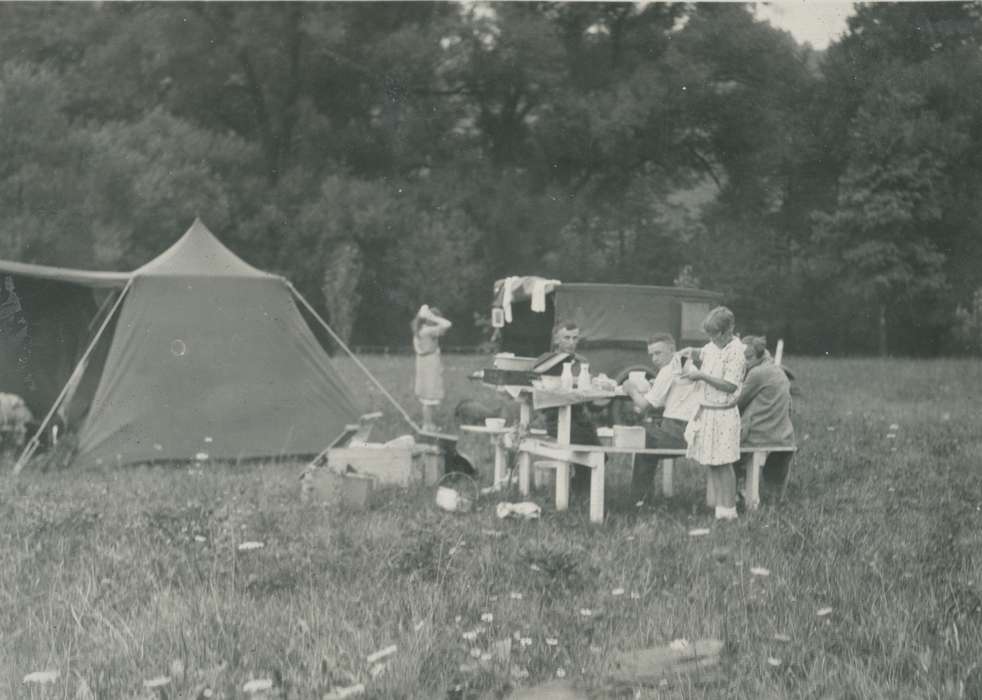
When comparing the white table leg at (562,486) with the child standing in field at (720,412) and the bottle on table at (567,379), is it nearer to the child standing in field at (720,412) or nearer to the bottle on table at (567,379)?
the bottle on table at (567,379)

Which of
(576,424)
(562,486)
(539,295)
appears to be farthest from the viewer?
(539,295)

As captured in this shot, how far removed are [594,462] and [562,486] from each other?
40cm

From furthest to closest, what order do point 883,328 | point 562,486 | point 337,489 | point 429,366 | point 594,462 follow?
point 883,328
point 429,366
point 337,489
point 562,486
point 594,462

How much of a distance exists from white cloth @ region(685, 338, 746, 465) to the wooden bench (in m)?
0.19

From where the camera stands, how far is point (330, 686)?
3.77 meters

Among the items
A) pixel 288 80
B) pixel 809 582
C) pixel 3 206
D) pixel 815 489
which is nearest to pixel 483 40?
pixel 288 80

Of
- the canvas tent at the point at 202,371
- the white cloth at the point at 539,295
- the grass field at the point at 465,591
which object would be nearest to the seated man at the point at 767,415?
the grass field at the point at 465,591

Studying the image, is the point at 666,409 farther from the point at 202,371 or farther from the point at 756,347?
the point at 202,371

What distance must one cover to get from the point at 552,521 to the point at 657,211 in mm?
31068

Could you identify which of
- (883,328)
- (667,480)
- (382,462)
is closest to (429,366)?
(382,462)

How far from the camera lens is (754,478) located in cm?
773

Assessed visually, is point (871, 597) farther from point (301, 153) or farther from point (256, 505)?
point (301, 153)

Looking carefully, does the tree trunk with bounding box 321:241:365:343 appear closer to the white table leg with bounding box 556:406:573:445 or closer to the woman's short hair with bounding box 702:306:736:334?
the white table leg with bounding box 556:406:573:445

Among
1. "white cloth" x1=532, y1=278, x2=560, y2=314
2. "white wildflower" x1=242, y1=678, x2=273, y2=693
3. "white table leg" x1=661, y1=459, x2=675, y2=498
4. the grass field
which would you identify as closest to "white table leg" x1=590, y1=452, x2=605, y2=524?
the grass field
